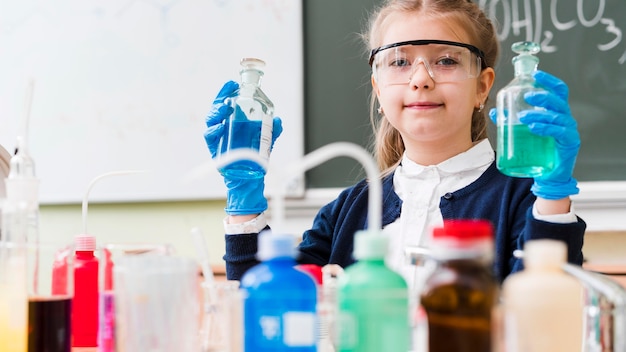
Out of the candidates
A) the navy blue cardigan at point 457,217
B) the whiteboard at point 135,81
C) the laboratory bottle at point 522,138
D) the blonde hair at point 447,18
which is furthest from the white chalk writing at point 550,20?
the laboratory bottle at point 522,138

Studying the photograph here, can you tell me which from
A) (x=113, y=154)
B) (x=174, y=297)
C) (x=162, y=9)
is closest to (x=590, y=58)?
(x=162, y=9)

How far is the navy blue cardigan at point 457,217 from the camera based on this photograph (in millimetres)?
1298

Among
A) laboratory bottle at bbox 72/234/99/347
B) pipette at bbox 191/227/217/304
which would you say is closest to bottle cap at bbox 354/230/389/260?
pipette at bbox 191/227/217/304

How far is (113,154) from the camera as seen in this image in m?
2.42

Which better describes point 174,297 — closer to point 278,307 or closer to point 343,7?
point 278,307

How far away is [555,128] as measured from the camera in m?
1.04

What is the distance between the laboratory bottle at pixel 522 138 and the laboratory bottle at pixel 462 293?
505 mm

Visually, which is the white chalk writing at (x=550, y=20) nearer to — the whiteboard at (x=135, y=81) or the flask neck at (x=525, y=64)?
the whiteboard at (x=135, y=81)

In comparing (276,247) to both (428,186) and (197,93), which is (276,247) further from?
(197,93)

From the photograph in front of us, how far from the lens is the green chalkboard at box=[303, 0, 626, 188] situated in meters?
2.10

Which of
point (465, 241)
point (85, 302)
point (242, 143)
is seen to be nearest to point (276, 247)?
point (465, 241)

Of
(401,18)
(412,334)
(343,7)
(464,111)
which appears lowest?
(412,334)

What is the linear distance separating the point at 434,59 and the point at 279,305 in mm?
944

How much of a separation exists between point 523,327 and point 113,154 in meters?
2.01
